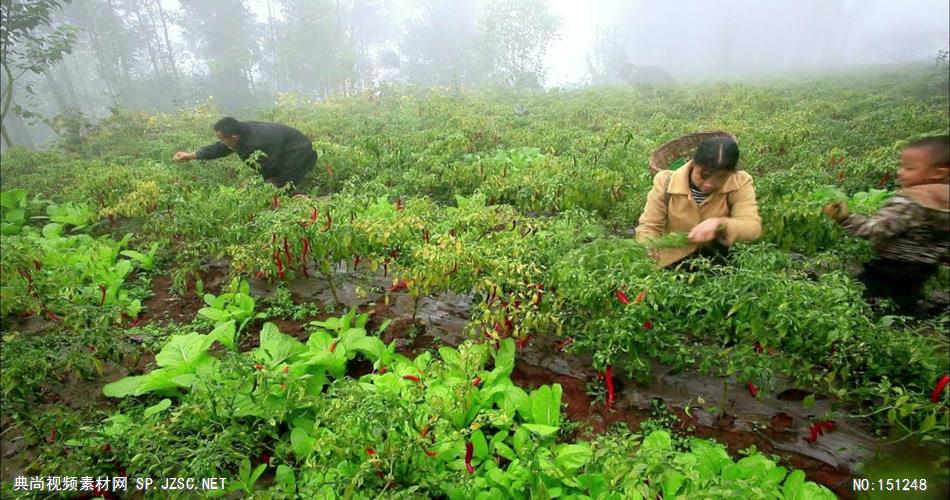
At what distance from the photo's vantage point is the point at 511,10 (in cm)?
3853

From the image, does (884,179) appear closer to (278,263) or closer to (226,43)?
(278,263)

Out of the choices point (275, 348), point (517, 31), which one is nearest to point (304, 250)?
point (275, 348)

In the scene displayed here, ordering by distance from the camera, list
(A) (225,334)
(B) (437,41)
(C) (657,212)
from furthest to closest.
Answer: (B) (437,41) < (C) (657,212) < (A) (225,334)

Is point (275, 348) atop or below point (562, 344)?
atop

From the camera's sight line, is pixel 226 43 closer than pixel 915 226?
No

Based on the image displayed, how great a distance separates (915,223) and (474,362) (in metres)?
2.99

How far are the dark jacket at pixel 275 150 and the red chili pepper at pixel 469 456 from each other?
18.0 feet

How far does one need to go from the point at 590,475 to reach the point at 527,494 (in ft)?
1.17

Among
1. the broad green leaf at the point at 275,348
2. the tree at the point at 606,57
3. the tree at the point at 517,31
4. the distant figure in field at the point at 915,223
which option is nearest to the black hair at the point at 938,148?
the distant figure in field at the point at 915,223

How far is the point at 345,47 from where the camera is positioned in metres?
39.8

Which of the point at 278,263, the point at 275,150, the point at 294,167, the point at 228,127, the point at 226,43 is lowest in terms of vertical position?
the point at 278,263

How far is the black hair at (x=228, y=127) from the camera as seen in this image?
621cm

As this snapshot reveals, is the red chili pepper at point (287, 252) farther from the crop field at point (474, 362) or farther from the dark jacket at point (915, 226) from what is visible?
the dark jacket at point (915, 226)

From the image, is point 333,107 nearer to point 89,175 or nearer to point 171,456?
point 89,175
